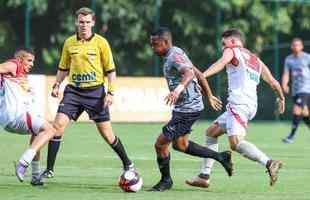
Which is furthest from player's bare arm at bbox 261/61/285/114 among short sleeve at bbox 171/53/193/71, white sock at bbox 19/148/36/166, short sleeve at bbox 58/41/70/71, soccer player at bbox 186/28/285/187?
white sock at bbox 19/148/36/166

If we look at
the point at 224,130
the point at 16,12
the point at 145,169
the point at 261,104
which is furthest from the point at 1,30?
the point at 224,130

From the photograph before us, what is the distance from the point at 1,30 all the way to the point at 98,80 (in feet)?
79.2

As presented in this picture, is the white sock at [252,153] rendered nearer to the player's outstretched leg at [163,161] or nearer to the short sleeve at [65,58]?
the player's outstretched leg at [163,161]

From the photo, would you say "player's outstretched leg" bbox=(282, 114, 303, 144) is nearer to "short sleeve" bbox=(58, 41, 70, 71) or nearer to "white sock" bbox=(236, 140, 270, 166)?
"white sock" bbox=(236, 140, 270, 166)

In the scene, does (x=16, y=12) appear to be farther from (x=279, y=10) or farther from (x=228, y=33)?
(x=228, y=33)

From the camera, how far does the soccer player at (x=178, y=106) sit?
11914 mm

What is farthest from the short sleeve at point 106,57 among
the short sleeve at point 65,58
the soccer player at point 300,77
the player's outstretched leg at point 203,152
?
the soccer player at point 300,77

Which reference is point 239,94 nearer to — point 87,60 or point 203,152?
point 203,152

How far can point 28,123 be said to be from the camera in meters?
12.5

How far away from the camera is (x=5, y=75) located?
12.6 metres

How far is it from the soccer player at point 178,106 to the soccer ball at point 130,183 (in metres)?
0.23

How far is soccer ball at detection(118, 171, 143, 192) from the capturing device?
11961 mm

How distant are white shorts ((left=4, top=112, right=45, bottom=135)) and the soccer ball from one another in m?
1.23

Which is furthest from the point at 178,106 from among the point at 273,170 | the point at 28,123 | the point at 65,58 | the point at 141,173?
the point at 141,173
